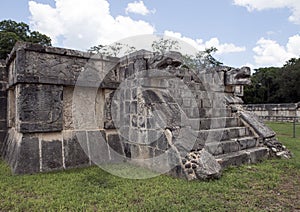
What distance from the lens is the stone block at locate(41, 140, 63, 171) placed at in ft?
13.1

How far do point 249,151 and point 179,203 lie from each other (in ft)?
8.42

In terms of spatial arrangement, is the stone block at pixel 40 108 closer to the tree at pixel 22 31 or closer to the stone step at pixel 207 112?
the stone step at pixel 207 112

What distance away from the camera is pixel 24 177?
3.58 metres

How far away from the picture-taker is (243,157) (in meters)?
4.34

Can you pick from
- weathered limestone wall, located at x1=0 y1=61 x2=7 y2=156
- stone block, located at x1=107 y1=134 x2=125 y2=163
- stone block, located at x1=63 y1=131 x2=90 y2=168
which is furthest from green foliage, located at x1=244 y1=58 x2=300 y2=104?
weathered limestone wall, located at x1=0 y1=61 x2=7 y2=156

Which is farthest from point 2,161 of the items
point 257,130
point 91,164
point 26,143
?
point 257,130

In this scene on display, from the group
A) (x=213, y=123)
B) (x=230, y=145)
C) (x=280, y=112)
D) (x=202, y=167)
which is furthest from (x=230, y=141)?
(x=280, y=112)

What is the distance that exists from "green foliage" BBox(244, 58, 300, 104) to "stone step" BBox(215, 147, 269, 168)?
26.3 meters

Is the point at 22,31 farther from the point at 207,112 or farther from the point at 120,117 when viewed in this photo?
the point at 207,112

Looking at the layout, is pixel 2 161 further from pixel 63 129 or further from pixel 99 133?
pixel 99 133

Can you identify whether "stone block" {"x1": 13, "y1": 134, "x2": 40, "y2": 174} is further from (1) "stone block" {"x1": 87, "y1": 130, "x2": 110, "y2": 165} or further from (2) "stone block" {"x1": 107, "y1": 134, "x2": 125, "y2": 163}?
(2) "stone block" {"x1": 107, "y1": 134, "x2": 125, "y2": 163}

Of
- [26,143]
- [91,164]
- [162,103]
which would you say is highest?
[162,103]

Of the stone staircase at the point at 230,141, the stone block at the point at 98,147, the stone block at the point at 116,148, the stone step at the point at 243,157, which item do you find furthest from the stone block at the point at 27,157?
the stone step at the point at 243,157

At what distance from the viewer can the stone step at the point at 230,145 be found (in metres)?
4.14
